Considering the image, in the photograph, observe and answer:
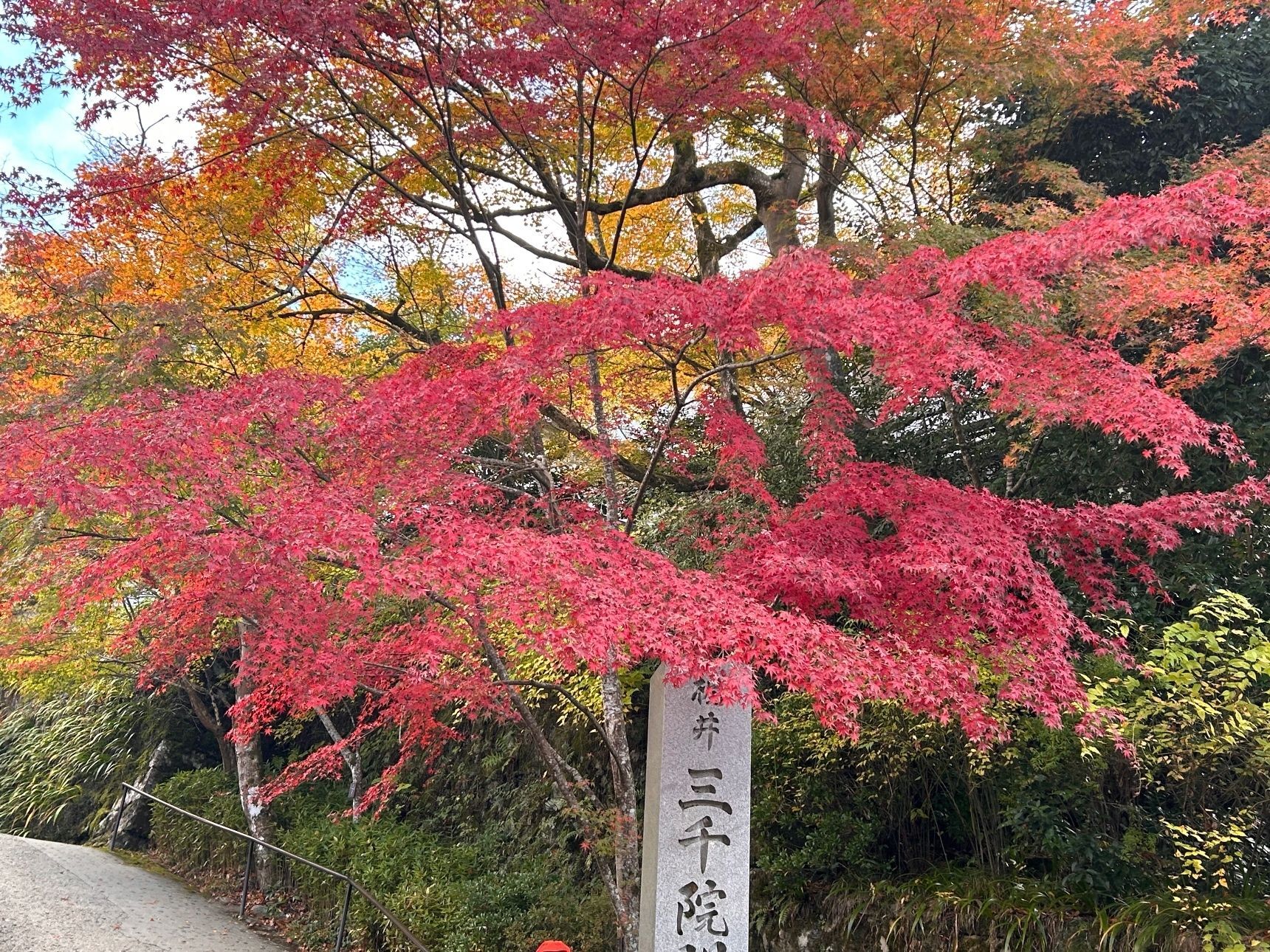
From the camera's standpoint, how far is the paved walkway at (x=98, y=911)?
7.12 m

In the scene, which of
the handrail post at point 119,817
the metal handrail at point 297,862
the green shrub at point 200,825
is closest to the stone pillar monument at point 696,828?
the metal handrail at point 297,862

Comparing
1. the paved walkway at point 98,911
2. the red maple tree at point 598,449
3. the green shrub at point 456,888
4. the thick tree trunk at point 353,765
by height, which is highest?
the red maple tree at point 598,449

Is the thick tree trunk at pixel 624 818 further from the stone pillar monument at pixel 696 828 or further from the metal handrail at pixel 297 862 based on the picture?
the metal handrail at pixel 297 862

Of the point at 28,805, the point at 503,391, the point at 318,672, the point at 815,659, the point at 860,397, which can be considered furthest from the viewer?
the point at 28,805

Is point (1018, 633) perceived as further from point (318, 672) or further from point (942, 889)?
point (318, 672)

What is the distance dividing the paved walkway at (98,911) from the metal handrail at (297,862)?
1.87 feet

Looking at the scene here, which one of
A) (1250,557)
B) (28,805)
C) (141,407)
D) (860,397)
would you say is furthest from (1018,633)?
(28,805)

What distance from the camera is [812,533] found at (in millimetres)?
5207

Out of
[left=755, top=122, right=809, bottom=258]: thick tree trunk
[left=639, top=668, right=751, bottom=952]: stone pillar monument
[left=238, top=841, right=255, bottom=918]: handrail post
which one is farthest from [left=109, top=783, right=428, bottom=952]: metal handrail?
[left=755, top=122, right=809, bottom=258]: thick tree trunk

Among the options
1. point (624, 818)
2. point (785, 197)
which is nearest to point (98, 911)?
point (624, 818)

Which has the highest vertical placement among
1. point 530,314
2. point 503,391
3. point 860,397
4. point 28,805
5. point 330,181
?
point 330,181

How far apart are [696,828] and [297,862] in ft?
21.6

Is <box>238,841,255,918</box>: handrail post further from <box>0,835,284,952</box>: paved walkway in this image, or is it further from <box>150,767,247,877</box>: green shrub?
<box>150,767,247,877</box>: green shrub

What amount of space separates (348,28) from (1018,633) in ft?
17.9
